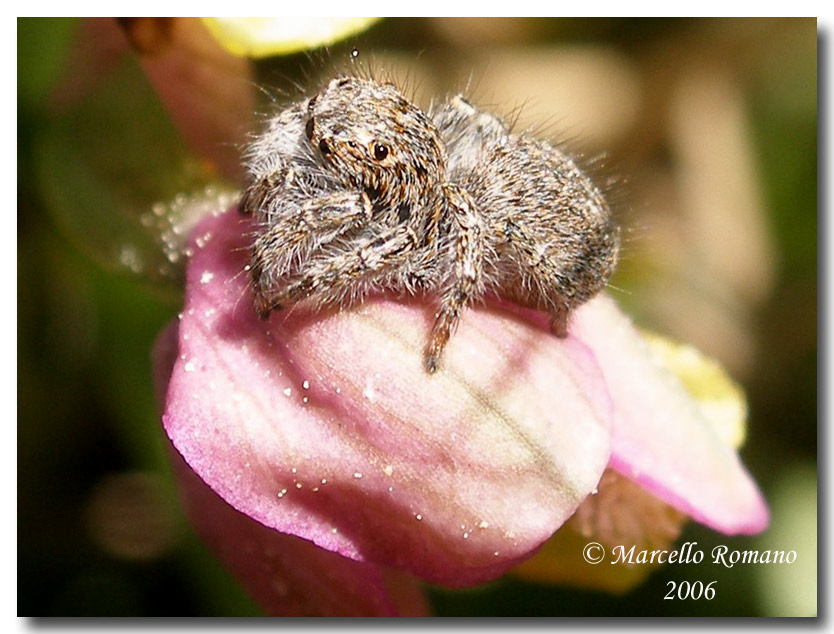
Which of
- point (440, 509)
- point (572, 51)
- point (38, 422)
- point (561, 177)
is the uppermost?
point (572, 51)

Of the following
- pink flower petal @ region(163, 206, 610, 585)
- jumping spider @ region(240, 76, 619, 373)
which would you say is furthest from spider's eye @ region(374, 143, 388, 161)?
pink flower petal @ region(163, 206, 610, 585)

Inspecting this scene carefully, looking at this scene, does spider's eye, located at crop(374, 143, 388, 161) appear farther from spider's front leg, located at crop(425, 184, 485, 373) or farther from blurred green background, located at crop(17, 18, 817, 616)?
blurred green background, located at crop(17, 18, 817, 616)

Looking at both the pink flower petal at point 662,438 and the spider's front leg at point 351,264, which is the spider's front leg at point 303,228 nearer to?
the spider's front leg at point 351,264

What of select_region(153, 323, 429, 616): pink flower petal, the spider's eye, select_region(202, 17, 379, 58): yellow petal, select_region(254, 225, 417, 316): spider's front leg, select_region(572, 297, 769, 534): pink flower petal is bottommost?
select_region(153, 323, 429, 616): pink flower petal

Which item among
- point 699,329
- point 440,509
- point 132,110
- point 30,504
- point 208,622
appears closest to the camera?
point 440,509

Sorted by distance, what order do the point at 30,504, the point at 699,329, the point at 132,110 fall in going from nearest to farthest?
the point at 132,110 → the point at 30,504 → the point at 699,329

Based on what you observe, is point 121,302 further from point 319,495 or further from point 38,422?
point 319,495

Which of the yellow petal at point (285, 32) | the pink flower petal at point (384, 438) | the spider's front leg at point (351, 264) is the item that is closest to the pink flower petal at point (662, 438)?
the pink flower petal at point (384, 438)

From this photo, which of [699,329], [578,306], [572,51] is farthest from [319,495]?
[572,51]
